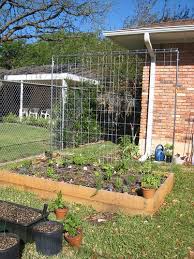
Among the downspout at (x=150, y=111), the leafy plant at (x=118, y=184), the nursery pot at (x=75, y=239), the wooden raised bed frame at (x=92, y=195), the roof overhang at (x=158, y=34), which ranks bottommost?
the nursery pot at (x=75, y=239)

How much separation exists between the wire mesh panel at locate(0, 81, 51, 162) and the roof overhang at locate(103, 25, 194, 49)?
2.70 m

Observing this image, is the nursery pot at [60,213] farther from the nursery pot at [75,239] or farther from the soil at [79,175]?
the soil at [79,175]

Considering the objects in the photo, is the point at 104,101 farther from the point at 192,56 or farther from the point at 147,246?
the point at 147,246

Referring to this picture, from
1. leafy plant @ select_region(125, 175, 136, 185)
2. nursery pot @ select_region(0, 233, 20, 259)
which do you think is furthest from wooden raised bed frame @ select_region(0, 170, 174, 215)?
nursery pot @ select_region(0, 233, 20, 259)

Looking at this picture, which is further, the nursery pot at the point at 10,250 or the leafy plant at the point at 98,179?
the leafy plant at the point at 98,179

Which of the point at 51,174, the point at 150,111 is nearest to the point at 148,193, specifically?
the point at 51,174

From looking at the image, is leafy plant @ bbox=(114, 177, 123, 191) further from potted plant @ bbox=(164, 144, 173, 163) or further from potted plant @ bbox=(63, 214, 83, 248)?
potted plant @ bbox=(164, 144, 173, 163)

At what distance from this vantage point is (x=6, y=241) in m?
3.30

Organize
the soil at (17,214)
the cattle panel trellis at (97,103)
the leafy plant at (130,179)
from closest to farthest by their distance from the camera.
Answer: the soil at (17,214), the leafy plant at (130,179), the cattle panel trellis at (97,103)

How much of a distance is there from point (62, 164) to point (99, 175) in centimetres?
103

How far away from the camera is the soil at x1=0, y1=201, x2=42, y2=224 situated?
Answer: 150 inches

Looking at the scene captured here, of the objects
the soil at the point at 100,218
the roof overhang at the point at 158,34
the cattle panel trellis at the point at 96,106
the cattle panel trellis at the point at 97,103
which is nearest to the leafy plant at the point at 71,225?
the soil at the point at 100,218

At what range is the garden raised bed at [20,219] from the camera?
370cm

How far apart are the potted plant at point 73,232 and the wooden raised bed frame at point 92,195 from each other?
1.15m
